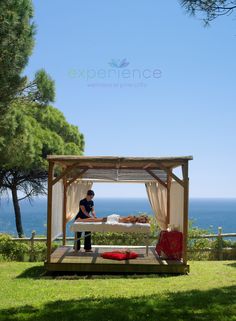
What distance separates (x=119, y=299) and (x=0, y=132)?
6.85 meters

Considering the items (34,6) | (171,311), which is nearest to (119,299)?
(171,311)

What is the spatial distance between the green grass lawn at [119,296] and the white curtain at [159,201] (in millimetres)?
2468

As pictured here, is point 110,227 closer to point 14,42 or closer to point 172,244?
point 172,244

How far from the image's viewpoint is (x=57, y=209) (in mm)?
11586

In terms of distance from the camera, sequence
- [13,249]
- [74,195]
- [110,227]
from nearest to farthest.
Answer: [110,227], [13,249], [74,195]

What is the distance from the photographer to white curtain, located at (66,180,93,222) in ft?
43.9

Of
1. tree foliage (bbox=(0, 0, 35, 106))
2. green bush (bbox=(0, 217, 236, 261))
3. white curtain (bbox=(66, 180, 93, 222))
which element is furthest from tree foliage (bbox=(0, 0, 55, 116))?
green bush (bbox=(0, 217, 236, 261))

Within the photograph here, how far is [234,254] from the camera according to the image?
13727 millimetres

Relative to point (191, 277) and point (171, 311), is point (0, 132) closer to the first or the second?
point (191, 277)

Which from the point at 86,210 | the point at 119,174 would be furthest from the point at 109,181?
the point at 86,210

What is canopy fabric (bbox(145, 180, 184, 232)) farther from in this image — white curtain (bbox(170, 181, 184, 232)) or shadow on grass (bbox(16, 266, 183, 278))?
shadow on grass (bbox(16, 266, 183, 278))

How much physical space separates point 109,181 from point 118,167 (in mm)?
1986

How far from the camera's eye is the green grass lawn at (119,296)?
5590 millimetres

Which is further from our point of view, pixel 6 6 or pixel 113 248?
pixel 113 248
